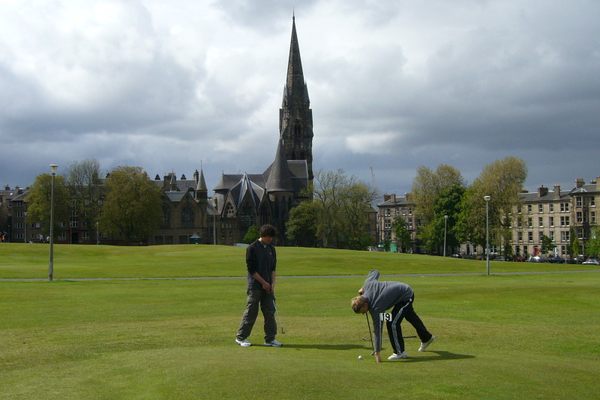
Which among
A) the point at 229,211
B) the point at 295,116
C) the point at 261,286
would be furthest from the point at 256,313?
the point at 295,116

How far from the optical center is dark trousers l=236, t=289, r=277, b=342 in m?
15.9

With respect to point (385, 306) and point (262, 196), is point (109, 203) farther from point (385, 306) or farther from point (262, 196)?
point (385, 306)

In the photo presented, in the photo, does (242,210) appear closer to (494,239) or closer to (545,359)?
(494,239)

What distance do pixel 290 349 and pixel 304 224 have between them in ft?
428

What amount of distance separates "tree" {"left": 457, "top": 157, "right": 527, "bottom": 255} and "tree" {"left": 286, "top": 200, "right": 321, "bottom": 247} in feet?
121

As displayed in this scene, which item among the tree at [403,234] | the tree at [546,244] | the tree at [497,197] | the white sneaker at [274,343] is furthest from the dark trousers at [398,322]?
the tree at [403,234]

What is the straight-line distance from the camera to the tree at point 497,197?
110 metres

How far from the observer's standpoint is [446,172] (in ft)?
418

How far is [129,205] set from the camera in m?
128

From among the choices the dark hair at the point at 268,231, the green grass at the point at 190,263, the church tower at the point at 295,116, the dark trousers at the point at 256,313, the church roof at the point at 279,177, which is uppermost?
the church tower at the point at 295,116

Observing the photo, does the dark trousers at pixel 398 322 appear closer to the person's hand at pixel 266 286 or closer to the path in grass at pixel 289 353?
the path in grass at pixel 289 353

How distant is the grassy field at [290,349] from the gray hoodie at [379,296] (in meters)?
0.72

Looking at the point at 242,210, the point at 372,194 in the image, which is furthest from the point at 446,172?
the point at 242,210

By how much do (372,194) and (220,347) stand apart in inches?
4984
